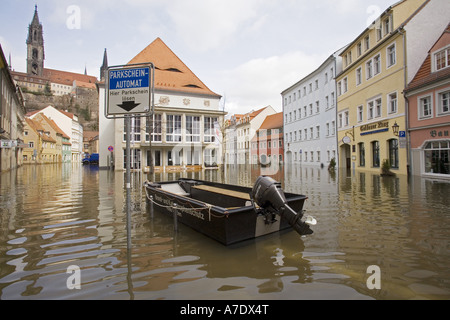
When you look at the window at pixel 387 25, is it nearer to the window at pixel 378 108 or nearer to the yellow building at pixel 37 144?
the window at pixel 378 108

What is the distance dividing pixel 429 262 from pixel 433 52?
19309mm

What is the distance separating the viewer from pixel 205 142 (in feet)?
119

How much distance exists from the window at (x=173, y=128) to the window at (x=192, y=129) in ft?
3.87

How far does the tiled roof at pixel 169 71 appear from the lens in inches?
1452

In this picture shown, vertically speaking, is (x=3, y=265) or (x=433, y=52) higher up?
(x=433, y=52)

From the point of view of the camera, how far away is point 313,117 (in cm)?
3794

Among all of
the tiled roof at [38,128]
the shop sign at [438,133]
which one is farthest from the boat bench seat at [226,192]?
the tiled roof at [38,128]

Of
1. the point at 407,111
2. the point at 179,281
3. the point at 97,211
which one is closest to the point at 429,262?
the point at 179,281

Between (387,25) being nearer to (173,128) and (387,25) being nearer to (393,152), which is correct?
(393,152)

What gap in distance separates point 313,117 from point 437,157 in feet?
71.5

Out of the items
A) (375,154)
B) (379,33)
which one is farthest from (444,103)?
(379,33)

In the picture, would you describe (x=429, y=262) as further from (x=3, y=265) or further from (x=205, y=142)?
(x=205, y=142)

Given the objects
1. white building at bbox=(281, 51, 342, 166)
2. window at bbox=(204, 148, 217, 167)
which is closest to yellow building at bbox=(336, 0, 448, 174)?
white building at bbox=(281, 51, 342, 166)

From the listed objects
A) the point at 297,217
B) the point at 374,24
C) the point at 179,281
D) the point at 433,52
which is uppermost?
the point at 374,24
